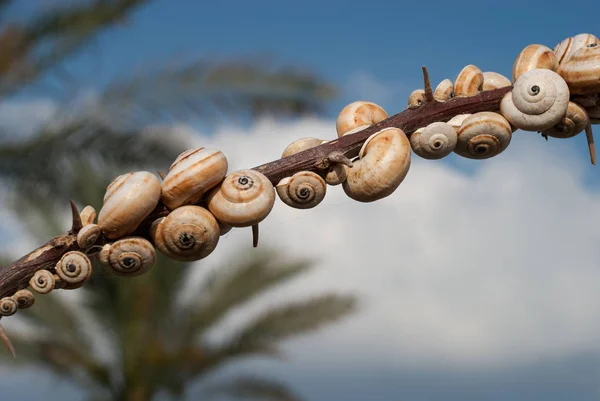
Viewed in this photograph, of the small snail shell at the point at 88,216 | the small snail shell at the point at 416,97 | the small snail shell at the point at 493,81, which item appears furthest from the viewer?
the small snail shell at the point at 493,81

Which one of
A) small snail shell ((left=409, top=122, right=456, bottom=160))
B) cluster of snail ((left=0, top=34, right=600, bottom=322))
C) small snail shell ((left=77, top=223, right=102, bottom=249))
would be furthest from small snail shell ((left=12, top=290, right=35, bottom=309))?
small snail shell ((left=409, top=122, right=456, bottom=160))

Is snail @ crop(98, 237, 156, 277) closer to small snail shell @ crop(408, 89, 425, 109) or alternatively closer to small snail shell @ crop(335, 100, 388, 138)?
small snail shell @ crop(335, 100, 388, 138)

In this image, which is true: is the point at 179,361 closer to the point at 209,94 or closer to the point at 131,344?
the point at 131,344

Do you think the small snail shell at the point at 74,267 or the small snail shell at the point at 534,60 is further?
the small snail shell at the point at 534,60

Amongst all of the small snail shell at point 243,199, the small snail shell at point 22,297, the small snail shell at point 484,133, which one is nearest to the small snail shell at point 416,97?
the small snail shell at point 484,133

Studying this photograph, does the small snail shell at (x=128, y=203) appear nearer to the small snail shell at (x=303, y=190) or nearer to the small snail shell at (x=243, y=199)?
the small snail shell at (x=243, y=199)

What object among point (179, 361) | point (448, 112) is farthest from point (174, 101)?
point (448, 112)
